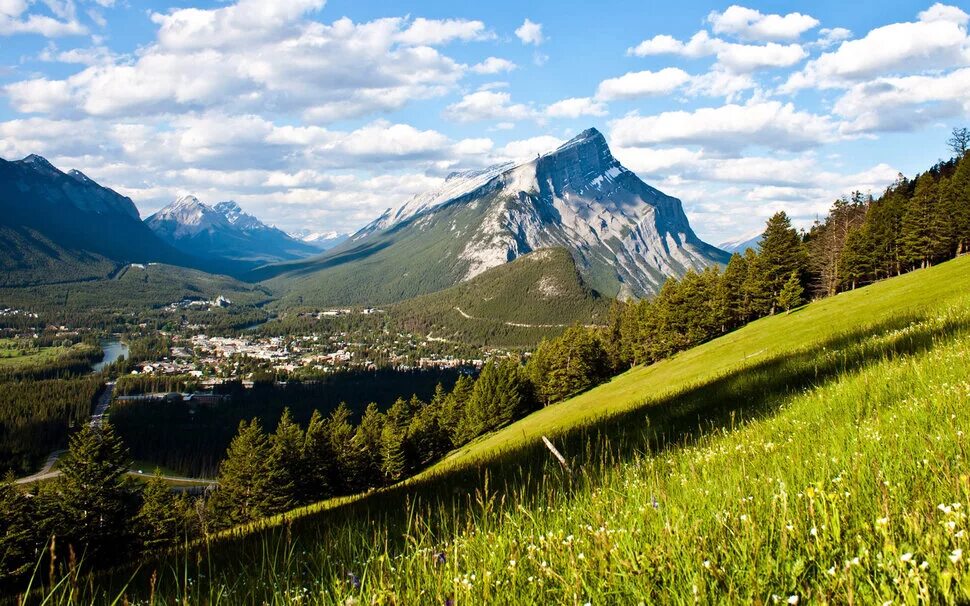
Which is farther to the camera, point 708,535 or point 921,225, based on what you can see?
point 921,225

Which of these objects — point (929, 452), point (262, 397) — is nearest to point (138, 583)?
point (929, 452)

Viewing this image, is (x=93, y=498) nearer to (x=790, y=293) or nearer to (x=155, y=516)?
(x=155, y=516)

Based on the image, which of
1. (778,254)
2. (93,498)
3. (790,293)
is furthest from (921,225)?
(93,498)

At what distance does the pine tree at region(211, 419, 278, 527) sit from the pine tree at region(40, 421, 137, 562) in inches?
385

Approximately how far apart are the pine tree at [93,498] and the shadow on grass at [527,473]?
107 feet

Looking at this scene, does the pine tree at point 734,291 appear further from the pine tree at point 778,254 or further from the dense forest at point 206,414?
the dense forest at point 206,414

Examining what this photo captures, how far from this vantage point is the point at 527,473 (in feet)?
25.9

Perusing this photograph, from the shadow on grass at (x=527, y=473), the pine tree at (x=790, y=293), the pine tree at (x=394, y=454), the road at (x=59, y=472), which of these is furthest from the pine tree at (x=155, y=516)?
the road at (x=59, y=472)

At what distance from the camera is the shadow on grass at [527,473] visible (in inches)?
192

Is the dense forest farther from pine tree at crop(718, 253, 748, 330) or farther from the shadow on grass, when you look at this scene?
the shadow on grass

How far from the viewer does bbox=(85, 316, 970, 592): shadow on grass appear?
487 cm

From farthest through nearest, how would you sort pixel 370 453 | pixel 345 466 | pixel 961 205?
1. pixel 961 205
2. pixel 370 453
3. pixel 345 466

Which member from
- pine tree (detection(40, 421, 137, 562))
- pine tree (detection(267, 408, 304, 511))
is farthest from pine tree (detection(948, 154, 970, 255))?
pine tree (detection(40, 421, 137, 562))

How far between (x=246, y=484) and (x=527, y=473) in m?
48.8
